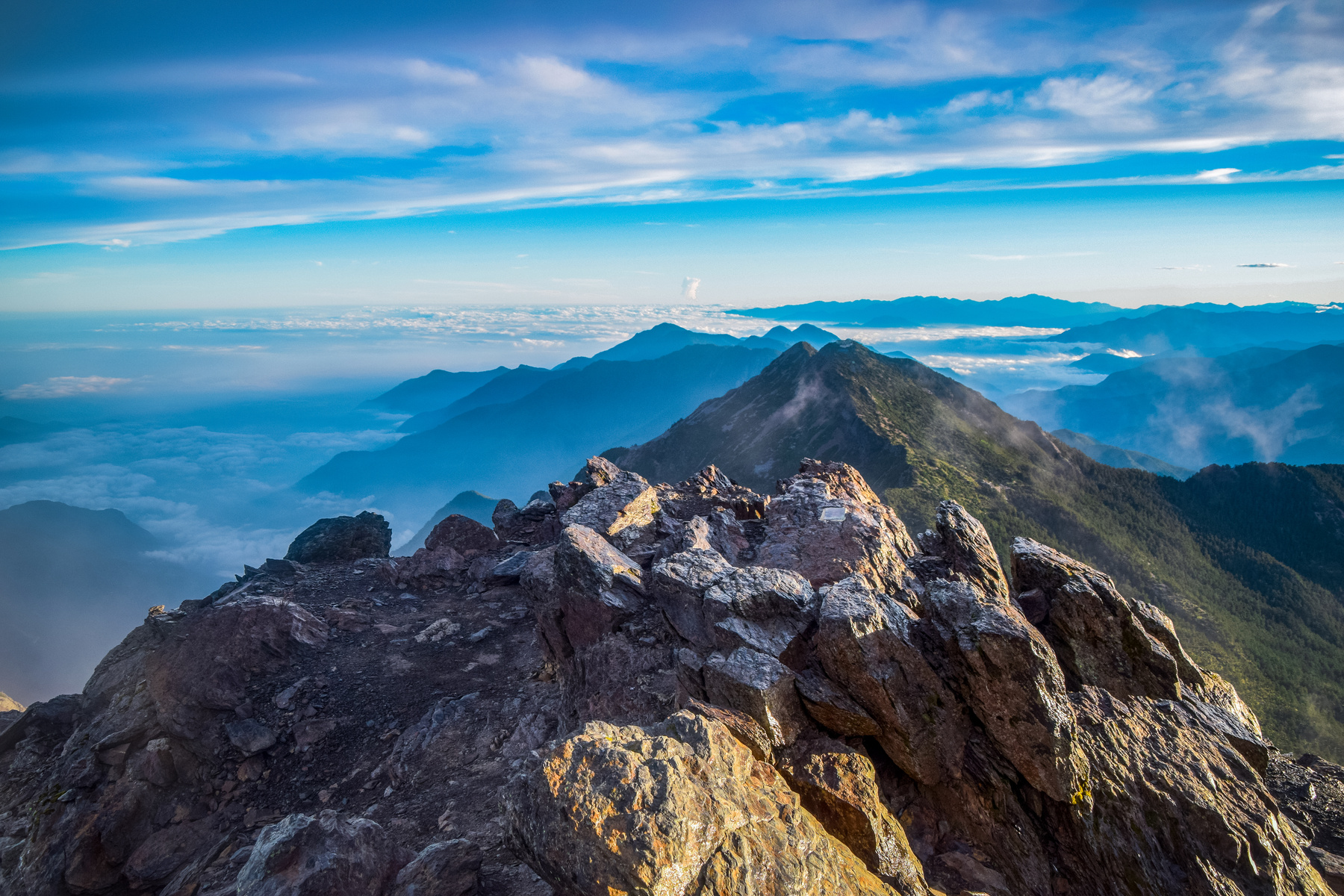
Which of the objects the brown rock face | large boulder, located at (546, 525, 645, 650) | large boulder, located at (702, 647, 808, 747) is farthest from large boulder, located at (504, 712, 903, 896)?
the brown rock face

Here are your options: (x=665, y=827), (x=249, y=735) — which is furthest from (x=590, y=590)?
(x=249, y=735)

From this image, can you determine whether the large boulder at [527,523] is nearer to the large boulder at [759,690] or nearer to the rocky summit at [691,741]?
the rocky summit at [691,741]

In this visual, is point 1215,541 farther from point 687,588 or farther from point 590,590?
point 590,590

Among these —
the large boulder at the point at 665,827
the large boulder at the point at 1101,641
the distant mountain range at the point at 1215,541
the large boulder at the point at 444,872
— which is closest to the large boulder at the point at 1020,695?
the large boulder at the point at 1101,641

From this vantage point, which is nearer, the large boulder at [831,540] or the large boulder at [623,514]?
the large boulder at [831,540]

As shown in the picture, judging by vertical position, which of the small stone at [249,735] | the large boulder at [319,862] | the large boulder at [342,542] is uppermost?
the large boulder at [319,862]
